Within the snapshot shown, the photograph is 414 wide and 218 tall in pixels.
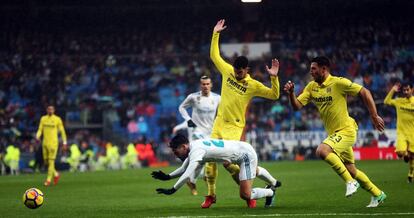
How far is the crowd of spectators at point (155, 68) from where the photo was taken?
144 ft

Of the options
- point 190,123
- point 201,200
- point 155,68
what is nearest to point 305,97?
point 201,200

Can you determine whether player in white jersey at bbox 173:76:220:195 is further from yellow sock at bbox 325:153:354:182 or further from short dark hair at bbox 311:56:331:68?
yellow sock at bbox 325:153:354:182

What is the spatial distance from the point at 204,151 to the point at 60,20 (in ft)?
135

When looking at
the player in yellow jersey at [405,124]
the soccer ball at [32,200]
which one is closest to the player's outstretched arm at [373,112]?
the soccer ball at [32,200]

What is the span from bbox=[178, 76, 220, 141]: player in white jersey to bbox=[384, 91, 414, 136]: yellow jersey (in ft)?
18.6

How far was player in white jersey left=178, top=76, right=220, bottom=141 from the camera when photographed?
19.1 m

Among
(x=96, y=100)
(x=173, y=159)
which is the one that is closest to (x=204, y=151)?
(x=173, y=159)

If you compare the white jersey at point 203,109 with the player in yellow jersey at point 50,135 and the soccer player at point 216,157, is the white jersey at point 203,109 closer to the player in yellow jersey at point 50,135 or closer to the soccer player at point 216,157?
the soccer player at point 216,157

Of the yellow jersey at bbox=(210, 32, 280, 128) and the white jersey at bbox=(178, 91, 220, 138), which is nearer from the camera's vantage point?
the yellow jersey at bbox=(210, 32, 280, 128)

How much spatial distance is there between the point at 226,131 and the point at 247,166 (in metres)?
1.37

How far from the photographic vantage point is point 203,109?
19.3 metres

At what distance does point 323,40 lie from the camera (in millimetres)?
50344

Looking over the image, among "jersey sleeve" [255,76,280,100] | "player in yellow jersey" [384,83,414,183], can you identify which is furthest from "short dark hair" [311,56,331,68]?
"player in yellow jersey" [384,83,414,183]

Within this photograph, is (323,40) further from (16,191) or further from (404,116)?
(16,191)
